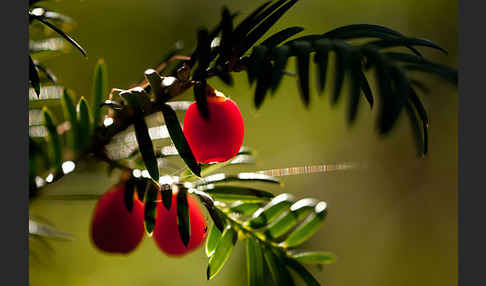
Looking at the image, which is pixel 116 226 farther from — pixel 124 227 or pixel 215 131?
pixel 215 131

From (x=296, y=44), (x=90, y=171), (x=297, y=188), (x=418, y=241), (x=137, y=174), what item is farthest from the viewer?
(x=418, y=241)

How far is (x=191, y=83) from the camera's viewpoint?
381 millimetres

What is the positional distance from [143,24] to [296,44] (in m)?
1.70

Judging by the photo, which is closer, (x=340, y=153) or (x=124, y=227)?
(x=124, y=227)

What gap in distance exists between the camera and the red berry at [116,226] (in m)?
0.50

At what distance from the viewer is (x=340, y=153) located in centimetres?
240

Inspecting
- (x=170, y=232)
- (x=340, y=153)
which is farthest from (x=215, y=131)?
(x=340, y=153)

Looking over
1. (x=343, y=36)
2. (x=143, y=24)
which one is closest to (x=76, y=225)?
(x=143, y=24)

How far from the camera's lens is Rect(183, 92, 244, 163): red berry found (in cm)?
37

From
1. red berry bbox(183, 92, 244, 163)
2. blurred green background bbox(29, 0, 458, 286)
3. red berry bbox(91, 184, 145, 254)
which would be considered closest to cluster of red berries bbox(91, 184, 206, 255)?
red berry bbox(91, 184, 145, 254)

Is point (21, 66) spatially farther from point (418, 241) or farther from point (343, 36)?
point (418, 241)

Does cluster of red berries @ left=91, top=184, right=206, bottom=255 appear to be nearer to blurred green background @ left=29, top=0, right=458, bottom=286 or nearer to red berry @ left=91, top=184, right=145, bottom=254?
red berry @ left=91, top=184, right=145, bottom=254

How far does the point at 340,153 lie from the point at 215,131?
6.91 ft

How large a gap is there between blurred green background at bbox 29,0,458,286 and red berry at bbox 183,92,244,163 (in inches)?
48.3
